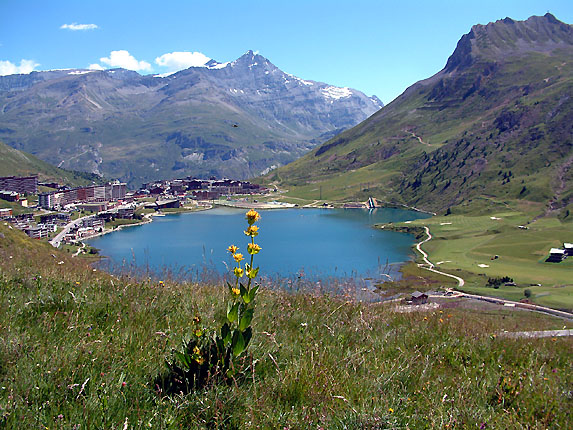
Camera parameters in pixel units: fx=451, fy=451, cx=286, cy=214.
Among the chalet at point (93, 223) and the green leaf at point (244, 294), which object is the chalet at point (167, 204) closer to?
the chalet at point (93, 223)

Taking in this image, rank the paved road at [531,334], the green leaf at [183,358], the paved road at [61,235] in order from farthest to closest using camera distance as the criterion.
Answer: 1. the paved road at [61,235]
2. the paved road at [531,334]
3. the green leaf at [183,358]

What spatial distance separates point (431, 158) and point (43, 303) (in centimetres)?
19839

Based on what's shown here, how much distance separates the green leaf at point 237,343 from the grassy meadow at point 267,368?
213mm

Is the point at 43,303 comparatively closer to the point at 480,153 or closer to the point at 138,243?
the point at 138,243

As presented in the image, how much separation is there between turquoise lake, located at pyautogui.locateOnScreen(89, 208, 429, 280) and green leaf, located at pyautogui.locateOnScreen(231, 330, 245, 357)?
1872 inches

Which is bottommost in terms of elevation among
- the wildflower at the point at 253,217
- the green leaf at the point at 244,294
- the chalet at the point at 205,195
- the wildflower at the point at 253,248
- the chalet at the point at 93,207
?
the chalet at the point at 93,207

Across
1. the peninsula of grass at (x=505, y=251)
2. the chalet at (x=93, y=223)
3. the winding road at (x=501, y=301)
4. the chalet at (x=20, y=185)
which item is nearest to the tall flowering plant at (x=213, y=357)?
the winding road at (x=501, y=301)

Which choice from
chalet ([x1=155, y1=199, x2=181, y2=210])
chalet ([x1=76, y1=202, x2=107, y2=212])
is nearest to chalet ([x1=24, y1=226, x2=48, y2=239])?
chalet ([x1=76, y1=202, x2=107, y2=212])

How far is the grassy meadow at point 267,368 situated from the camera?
2.95m

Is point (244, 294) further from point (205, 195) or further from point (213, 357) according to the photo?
point (205, 195)

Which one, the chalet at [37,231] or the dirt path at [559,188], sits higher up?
the dirt path at [559,188]

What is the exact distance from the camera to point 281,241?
9125 cm

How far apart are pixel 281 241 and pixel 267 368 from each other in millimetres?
87591

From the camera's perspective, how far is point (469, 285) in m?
56.7
